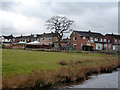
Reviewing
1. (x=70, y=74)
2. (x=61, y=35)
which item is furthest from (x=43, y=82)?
(x=61, y=35)

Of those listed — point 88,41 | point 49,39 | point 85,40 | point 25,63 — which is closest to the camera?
point 25,63

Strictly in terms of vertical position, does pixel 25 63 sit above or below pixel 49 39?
below

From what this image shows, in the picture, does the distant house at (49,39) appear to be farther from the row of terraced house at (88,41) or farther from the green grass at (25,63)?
the green grass at (25,63)

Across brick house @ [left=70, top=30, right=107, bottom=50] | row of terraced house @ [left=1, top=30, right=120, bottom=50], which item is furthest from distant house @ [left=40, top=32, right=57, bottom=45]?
brick house @ [left=70, top=30, right=107, bottom=50]

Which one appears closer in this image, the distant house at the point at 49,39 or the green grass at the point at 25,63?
the green grass at the point at 25,63

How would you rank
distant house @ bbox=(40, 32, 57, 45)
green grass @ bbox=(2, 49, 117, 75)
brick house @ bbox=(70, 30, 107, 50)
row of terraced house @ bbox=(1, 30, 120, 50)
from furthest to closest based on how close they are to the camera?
distant house @ bbox=(40, 32, 57, 45) < row of terraced house @ bbox=(1, 30, 120, 50) < brick house @ bbox=(70, 30, 107, 50) < green grass @ bbox=(2, 49, 117, 75)

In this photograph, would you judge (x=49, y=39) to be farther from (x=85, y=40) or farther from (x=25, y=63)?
(x=25, y=63)

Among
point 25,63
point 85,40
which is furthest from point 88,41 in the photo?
point 25,63

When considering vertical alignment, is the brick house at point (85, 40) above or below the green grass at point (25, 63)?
above

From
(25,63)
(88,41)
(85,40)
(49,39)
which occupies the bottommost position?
(25,63)

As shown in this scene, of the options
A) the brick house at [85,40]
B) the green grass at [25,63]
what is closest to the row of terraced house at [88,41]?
the brick house at [85,40]

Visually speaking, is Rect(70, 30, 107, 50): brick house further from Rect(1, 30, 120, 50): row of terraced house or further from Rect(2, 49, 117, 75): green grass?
Rect(2, 49, 117, 75): green grass

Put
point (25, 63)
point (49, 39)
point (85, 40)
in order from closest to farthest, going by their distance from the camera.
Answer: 1. point (25, 63)
2. point (85, 40)
3. point (49, 39)

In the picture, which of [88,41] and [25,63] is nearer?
Result: [25,63]
